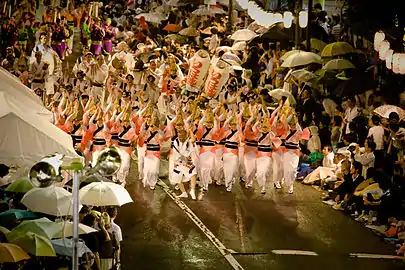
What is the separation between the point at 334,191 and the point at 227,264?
16.0 feet

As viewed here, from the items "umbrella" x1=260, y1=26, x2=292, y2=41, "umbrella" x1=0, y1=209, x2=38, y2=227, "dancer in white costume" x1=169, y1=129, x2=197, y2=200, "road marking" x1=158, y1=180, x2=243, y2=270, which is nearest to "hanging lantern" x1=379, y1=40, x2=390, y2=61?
"dancer in white costume" x1=169, y1=129, x2=197, y2=200

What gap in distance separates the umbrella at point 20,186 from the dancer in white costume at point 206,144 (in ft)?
22.6

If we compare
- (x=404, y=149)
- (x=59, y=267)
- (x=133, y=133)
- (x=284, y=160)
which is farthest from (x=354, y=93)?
(x=59, y=267)

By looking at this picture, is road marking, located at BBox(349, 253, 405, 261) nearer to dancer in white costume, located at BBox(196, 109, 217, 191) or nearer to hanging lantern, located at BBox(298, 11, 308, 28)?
dancer in white costume, located at BBox(196, 109, 217, 191)

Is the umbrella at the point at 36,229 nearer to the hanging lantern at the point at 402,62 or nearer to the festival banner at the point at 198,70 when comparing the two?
the hanging lantern at the point at 402,62

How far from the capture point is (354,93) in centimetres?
2044

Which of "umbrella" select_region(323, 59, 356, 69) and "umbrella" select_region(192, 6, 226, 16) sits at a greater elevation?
"umbrella" select_region(192, 6, 226, 16)

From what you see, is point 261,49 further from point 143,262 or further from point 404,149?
point 143,262

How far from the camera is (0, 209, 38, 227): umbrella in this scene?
11.4 metres

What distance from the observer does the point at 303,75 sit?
21.7 metres

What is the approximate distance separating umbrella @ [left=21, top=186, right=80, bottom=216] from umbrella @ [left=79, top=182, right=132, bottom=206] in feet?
1.73

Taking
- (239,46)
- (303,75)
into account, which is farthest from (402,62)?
(239,46)

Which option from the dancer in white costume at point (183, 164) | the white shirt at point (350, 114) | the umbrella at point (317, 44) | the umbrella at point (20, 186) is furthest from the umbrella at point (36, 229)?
the umbrella at point (317, 44)

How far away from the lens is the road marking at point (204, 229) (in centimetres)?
1418
